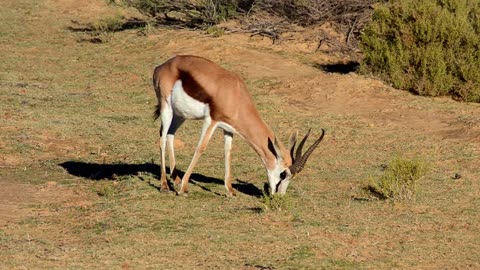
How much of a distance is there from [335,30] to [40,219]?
14.6m

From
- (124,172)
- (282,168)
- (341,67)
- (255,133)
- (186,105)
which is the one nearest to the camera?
(282,168)

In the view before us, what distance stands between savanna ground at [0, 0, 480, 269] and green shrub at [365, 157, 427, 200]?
180 millimetres

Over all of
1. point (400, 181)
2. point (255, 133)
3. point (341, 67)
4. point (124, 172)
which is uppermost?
point (255, 133)

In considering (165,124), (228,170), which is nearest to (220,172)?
(228,170)

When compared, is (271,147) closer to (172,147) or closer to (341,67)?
(172,147)

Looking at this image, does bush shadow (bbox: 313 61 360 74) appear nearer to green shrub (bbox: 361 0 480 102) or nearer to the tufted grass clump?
green shrub (bbox: 361 0 480 102)

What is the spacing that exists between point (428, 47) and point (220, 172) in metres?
7.38

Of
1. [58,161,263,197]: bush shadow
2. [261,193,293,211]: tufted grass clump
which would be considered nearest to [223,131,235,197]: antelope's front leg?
[58,161,263,197]: bush shadow

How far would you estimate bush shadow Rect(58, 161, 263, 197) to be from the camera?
1213 cm

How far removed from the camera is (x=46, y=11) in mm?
29688

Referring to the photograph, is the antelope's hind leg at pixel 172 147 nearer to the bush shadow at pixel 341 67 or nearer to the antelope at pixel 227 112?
the antelope at pixel 227 112

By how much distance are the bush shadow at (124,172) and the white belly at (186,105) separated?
3.75 ft

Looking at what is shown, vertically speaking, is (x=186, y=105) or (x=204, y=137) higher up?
(x=186, y=105)

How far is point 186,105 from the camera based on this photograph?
36.6ft
